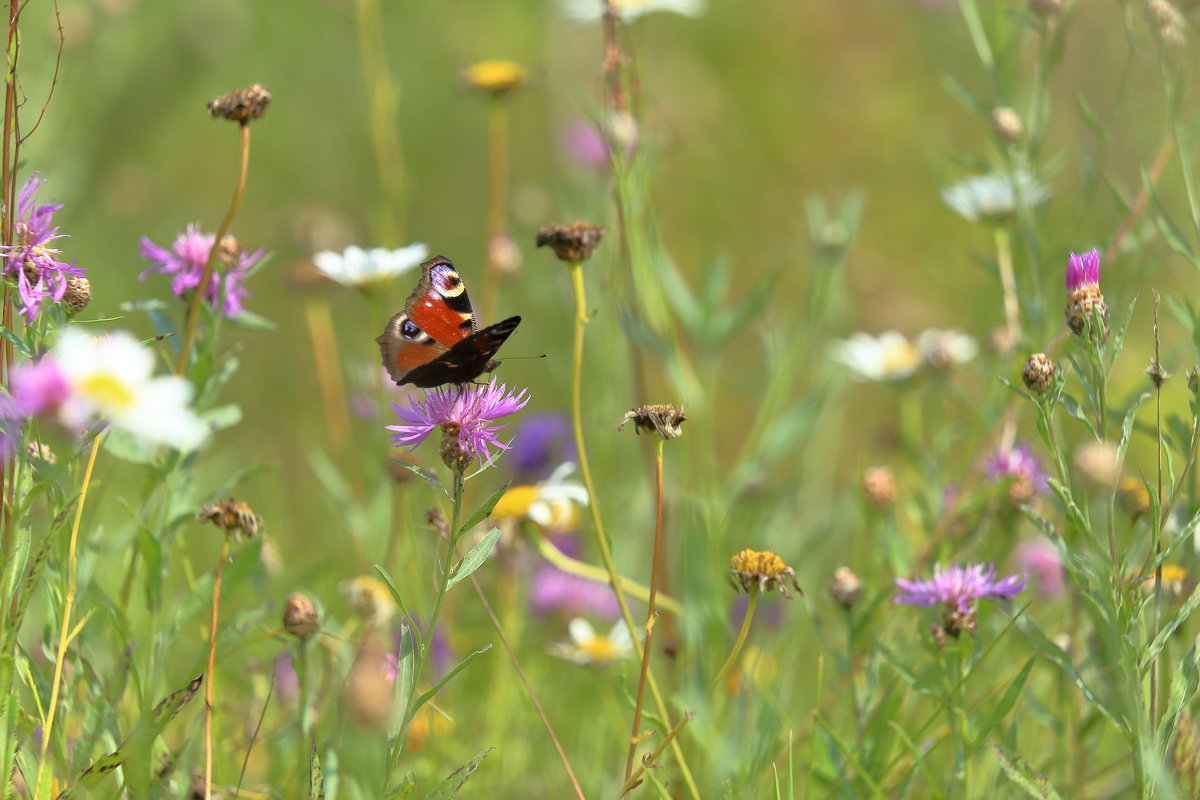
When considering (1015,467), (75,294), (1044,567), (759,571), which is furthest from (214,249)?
(1044,567)

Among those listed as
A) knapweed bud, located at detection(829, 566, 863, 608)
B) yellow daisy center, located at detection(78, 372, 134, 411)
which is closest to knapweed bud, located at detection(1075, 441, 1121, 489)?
knapweed bud, located at detection(829, 566, 863, 608)

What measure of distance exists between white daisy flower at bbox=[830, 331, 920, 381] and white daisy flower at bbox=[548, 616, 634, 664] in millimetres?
642

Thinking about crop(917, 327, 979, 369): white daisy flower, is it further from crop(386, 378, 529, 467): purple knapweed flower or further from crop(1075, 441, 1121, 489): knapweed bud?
crop(386, 378, 529, 467): purple knapweed flower

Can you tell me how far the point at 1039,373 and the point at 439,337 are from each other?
A: 601mm

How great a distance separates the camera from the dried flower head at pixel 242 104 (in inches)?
43.4

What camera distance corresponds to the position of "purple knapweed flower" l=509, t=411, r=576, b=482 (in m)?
1.92

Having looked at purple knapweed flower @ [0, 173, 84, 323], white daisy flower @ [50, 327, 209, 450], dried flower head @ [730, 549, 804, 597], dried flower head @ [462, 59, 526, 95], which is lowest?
dried flower head @ [730, 549, 804, 597]

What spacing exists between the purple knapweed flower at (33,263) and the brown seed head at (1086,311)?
0.90 metres

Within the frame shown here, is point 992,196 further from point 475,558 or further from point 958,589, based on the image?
point 475,558

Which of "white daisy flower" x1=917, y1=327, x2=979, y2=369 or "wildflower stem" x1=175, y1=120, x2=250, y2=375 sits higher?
"wildflower stem" x1=175, y1=120, x2=250, y2=375

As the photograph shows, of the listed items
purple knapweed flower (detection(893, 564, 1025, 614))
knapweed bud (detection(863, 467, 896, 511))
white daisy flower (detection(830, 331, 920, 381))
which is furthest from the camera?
white daisy flower (detection(830, 331, 920, 381))

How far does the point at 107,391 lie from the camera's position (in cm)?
71

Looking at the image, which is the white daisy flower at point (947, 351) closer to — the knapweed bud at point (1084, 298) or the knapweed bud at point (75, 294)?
the knapweed bud at point (1084, 298)

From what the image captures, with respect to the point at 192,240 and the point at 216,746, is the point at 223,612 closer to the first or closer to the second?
the point at 216,746
